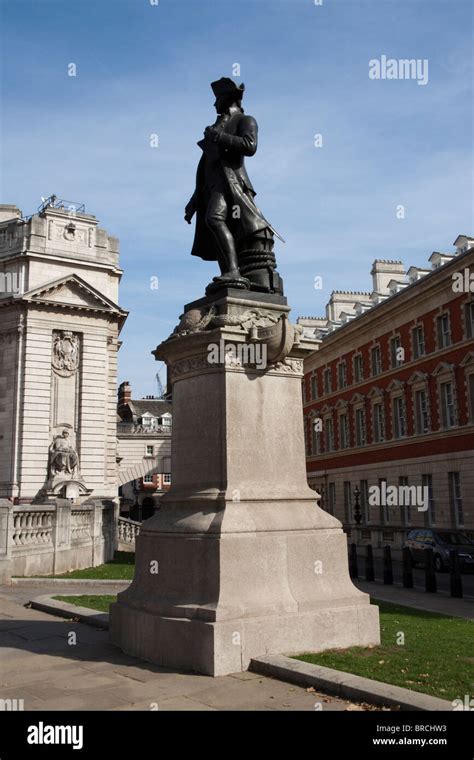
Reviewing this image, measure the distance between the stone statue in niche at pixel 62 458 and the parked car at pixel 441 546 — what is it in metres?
16.9

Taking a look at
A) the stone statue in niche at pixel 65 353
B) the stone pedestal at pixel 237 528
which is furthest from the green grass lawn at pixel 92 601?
the stone statue in niche at pixel 65 353

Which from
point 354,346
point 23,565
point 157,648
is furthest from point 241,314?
point 354,346

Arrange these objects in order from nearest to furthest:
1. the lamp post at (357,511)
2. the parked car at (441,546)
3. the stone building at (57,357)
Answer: the parked car at (441,546), the stone building at (57,357), the lamp post at (357,511)

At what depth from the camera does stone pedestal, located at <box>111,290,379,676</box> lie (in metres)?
6.80

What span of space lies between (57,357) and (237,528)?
1257 inches

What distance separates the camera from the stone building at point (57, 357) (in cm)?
3506

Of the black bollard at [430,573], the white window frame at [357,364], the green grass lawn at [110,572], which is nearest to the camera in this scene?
the green grass lawn at [110,572]

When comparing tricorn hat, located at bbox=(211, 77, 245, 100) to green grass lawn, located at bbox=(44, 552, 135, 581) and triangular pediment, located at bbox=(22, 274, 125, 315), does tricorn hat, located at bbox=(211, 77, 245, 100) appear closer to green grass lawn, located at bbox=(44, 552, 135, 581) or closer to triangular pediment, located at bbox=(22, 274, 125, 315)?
green grass lawn, located at bbox=(44, 552, 135, 581)

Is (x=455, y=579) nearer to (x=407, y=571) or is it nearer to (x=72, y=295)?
(x=407, y=571)

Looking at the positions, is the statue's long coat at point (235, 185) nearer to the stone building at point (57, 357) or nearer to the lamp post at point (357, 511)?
the stone building at point (57, 357)

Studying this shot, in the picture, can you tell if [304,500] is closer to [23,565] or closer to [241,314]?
[241,314]

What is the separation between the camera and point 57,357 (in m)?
37.3
